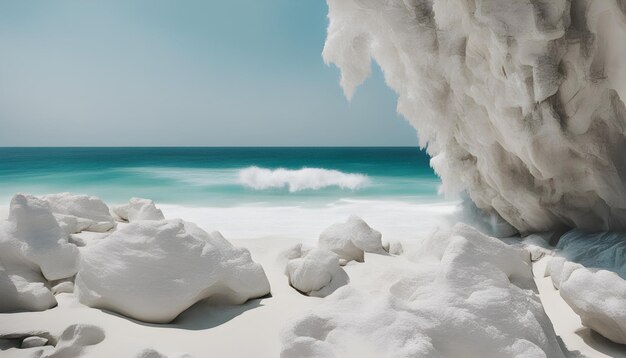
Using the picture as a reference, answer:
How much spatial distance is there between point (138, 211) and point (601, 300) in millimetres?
4341

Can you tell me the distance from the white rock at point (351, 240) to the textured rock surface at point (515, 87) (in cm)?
172

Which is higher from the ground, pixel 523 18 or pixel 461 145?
pixel 523 18

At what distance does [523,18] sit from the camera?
3518mm

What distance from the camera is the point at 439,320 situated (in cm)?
206

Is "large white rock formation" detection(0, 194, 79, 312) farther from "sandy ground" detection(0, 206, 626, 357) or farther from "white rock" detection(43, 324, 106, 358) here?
"white rock" detection(43, 324, 106, 358)

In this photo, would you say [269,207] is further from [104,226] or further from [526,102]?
[526,102]

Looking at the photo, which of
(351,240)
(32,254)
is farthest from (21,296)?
(351,240)

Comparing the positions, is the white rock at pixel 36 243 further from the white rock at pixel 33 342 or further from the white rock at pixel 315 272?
the white rock at pixel 315 272

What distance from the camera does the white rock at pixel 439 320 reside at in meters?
1.93

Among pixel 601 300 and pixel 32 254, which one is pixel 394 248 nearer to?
pixel 601 300

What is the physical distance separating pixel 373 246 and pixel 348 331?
221cm

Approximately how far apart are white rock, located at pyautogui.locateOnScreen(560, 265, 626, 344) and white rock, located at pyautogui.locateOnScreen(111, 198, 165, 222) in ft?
12.7

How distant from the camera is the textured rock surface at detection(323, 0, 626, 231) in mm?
3559

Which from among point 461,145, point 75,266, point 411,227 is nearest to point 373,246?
point 461,145
